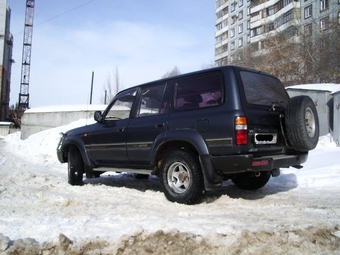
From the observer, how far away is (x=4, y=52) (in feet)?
148

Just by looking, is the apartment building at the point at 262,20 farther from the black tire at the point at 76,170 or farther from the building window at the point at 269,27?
the black tire at the point at 76,170

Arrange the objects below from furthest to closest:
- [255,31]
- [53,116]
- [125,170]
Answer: [255,31], [53,116], [125,170]

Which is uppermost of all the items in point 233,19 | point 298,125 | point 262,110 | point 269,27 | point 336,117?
point 233,19

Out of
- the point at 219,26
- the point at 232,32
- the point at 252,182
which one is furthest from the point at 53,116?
the point at 219,26

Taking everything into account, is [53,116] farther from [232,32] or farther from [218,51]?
[218,51]

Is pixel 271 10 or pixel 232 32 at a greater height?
pixel 232 32

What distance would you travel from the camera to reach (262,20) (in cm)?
4841

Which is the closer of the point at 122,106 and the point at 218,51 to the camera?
the point at 122,106

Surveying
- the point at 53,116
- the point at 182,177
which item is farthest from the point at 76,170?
the point at 53,116

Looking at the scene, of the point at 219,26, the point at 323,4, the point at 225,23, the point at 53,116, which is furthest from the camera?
the point at 219,26

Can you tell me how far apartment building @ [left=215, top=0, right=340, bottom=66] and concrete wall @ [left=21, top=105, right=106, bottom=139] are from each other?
17.5 metres

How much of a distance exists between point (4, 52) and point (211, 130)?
4825cm

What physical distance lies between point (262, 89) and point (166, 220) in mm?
2370

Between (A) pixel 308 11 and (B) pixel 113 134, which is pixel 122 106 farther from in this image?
(A) pixel 308 11
